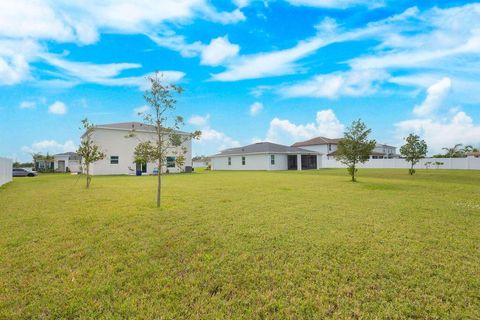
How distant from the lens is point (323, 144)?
5666 cm

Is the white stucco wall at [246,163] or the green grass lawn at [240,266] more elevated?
the white stucco wall at [246,163]


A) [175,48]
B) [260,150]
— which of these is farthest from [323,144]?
[175,48]

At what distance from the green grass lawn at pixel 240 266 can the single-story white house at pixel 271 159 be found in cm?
3175

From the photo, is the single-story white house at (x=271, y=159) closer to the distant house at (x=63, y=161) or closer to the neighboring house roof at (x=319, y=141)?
the neighboring house roof at (x=319, y=141)

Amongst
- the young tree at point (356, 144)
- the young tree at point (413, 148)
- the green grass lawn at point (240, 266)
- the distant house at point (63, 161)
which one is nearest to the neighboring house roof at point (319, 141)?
the young tree at point (413, 148)

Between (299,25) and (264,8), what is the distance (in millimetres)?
2935

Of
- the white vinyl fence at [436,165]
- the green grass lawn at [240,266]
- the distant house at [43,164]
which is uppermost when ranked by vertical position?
the distant house at [43,164]

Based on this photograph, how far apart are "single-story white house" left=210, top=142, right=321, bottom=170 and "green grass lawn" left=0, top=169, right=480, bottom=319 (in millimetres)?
31751

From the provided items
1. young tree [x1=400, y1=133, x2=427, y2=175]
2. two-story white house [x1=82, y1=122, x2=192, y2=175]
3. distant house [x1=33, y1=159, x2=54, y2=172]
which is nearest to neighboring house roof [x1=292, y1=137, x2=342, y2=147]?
young tree [x1=400, y1=133, x2=427, y2=175]

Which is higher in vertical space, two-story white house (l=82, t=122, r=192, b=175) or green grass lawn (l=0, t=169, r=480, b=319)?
two-story white house (l=82, t=122, r=192, b=175)

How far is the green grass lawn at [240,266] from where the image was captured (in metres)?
3.27

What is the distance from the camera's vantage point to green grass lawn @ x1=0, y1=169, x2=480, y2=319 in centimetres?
327

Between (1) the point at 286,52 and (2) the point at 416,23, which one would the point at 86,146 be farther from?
(2) the point at 416,23

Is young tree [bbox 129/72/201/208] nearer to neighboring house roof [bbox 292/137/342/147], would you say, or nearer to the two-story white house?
the two-story white house
